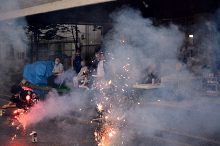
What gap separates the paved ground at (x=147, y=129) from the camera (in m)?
4.66

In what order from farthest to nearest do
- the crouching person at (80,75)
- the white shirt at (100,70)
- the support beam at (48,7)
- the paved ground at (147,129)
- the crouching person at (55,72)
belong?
the crouching person at (55,72) → the crouching person at (80,75) → the white shirt at (100,70) → the support beam at (48,7) → the paved ground at (147,129)

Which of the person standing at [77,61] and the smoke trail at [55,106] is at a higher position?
the person standing at [77,61]

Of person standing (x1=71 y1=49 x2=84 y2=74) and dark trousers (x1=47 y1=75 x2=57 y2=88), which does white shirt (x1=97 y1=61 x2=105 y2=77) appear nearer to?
person standing (x1=71 y1=49 x2=84 y2=74)

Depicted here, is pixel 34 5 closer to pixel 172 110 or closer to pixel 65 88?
pixel 65 88

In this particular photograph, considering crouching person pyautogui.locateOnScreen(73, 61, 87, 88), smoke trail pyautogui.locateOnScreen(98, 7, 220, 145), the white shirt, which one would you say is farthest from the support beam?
crouching person pyautogui.locateOnScreen(73, 61, 87, 88)

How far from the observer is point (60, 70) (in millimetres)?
11164

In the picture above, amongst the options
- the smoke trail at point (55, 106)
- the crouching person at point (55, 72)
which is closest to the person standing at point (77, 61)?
the crouching person at point (55, 72)

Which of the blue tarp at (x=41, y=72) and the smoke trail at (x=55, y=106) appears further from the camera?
the blue tarp at (x=41, y=72)

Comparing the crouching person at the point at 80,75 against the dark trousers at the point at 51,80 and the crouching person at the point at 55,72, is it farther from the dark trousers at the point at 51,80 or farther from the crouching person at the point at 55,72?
the dark trousers at the point at 51,80

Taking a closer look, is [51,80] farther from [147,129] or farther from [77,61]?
[147,129]

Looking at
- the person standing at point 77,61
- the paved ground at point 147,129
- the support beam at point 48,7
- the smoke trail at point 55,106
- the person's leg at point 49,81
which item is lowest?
the paved ground at point 147,129

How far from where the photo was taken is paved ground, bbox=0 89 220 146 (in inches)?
184

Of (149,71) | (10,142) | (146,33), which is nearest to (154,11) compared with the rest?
(146,33)

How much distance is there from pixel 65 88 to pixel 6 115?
402 centimetres
